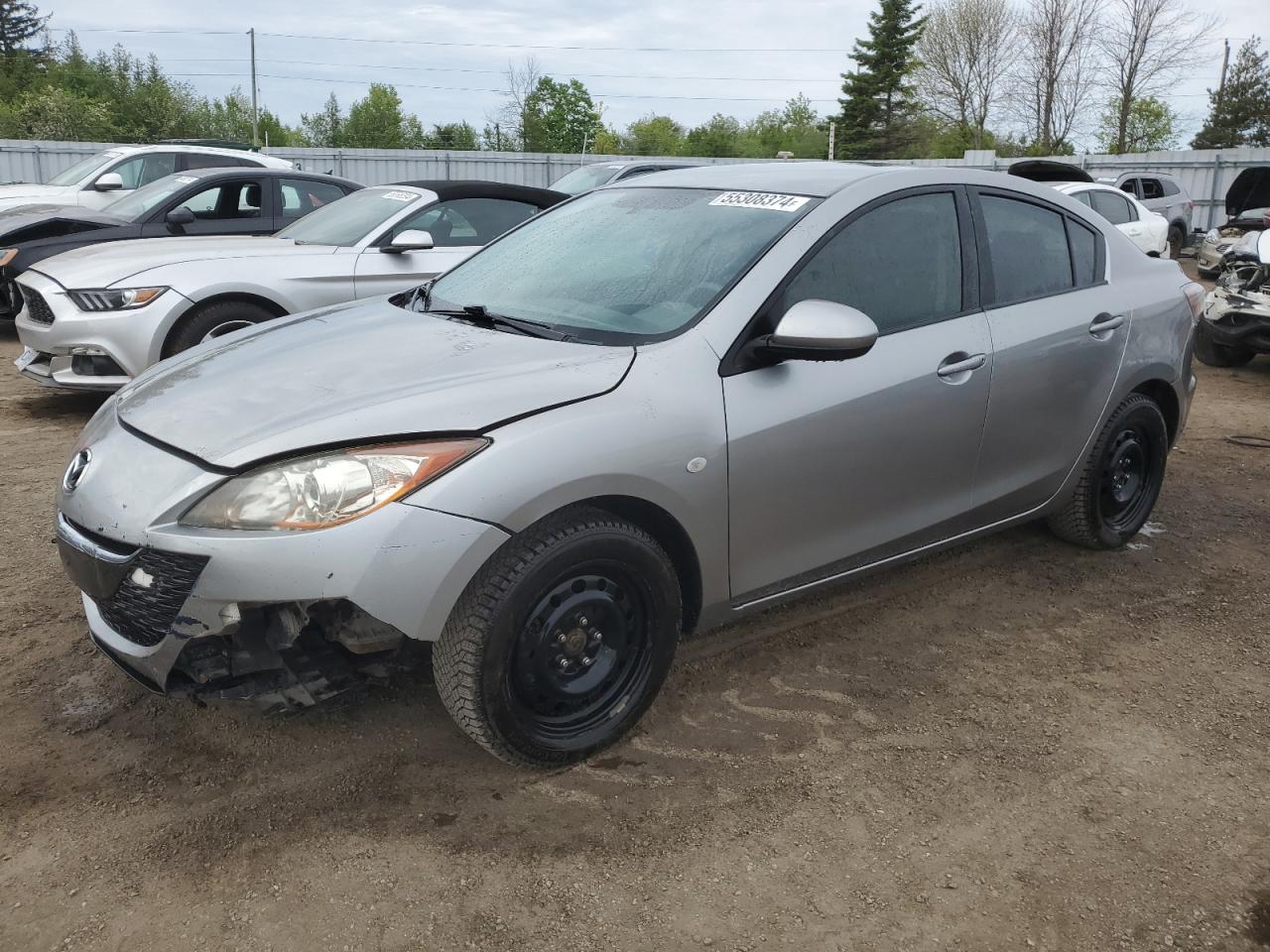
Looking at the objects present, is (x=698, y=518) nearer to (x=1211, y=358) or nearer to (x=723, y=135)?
(x=1211, y=358)

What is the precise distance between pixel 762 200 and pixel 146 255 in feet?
15.3

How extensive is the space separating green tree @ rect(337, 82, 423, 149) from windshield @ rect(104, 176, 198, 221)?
5896cm

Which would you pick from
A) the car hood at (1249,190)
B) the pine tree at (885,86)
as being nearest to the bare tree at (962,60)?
the pine tree at (885,86)

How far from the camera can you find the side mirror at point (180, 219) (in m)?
8.53

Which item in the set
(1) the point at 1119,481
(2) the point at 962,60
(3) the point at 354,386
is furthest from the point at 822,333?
(2) the point at 962,60

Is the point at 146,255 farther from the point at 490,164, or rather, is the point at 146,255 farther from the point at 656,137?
the point at 656,137

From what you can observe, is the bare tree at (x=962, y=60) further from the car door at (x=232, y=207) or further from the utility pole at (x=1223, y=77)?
the car door at (x=232, y=207)

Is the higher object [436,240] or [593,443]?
[436,240]

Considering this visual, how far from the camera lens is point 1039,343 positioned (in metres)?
3.76

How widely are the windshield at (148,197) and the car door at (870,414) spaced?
24.2 ft

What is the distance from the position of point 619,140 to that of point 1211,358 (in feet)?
234

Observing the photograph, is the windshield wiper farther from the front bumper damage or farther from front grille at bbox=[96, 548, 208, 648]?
front grille at bbox=[96, 548, 208, 648]

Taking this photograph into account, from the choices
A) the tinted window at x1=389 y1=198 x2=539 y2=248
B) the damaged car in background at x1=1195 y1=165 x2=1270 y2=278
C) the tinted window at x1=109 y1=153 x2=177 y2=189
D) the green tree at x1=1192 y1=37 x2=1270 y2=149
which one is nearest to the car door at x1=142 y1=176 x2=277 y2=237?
the tinted window at x1=389 y1=198 x2=539 y2=248

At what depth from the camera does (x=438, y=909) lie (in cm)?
229
